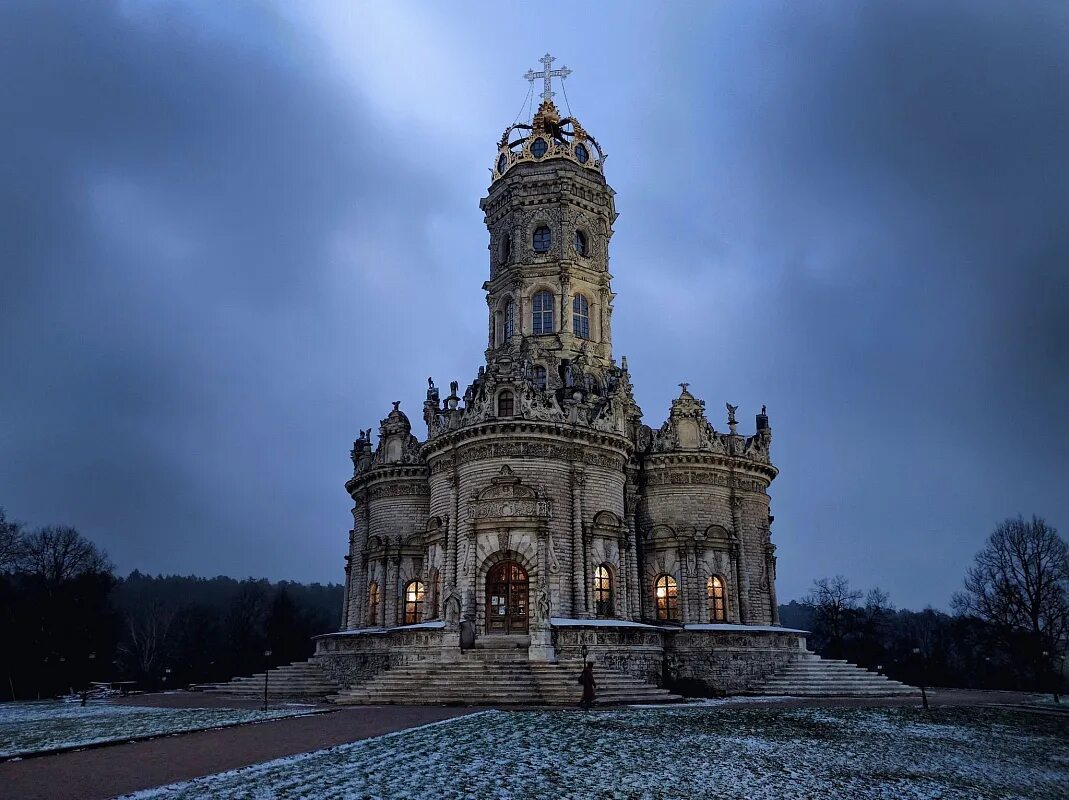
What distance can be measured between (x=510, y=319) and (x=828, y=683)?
25.2m

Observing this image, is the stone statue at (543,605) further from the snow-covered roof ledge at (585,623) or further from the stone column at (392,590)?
the stone column at (392,590)

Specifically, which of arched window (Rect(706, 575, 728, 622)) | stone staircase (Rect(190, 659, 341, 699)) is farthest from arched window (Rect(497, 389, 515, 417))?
stone staircase (Rect(190, 659, 341, 699))

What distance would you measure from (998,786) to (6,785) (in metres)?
15.4

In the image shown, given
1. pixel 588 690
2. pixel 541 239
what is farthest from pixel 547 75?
pixel 588 690

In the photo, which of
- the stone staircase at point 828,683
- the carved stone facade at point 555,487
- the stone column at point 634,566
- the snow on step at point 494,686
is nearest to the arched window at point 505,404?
the carved stone facade at point 555,487

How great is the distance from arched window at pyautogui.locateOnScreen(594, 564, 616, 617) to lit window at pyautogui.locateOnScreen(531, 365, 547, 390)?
1010 cm

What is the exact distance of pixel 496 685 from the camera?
94.9ft

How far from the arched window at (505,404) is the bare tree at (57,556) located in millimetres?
35598

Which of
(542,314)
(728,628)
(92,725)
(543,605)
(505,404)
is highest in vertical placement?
(542,314)

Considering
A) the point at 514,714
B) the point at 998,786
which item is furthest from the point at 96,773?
the point at 998,786

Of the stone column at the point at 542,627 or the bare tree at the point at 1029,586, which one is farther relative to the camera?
the bare tree at the point at 1029,586

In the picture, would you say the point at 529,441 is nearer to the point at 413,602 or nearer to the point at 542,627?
the point at 542,627

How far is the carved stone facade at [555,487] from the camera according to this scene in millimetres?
36469

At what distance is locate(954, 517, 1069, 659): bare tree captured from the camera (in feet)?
161
